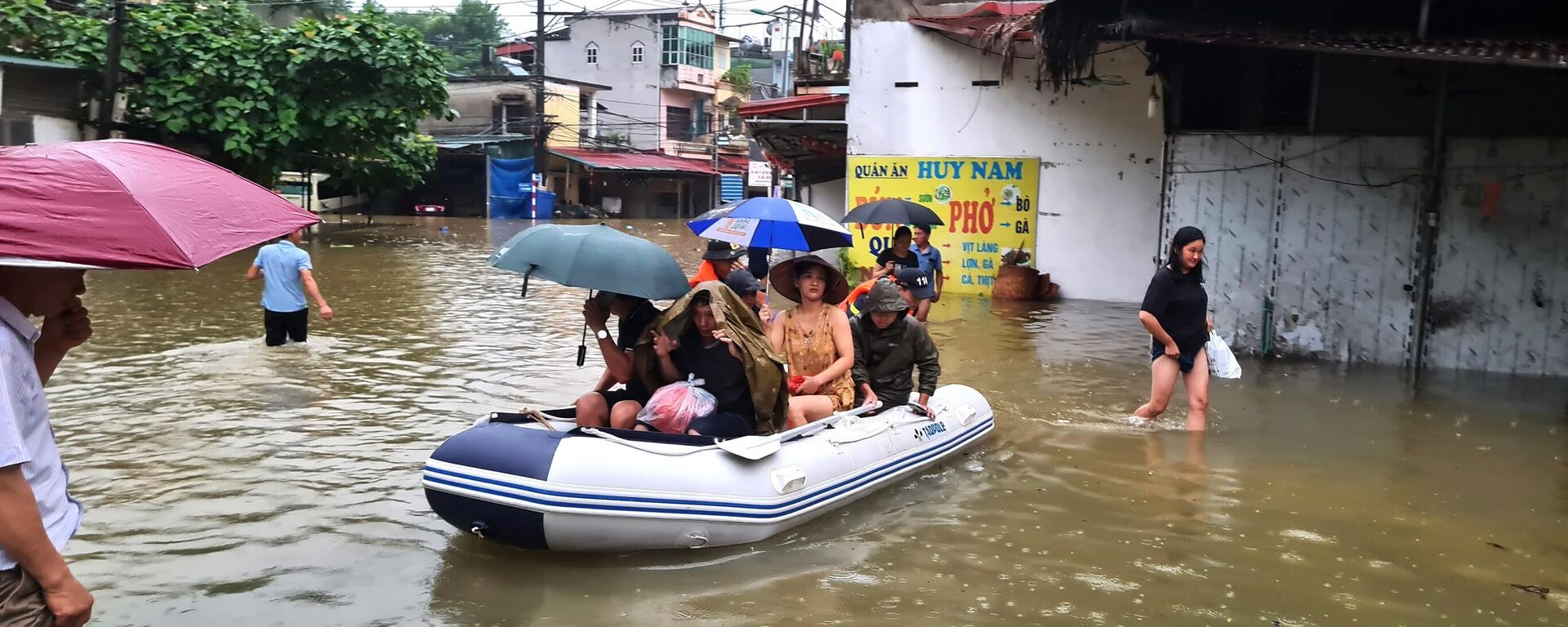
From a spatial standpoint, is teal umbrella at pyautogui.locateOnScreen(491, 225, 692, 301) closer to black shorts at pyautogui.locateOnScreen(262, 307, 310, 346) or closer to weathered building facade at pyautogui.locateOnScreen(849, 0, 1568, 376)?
black shorts at pyautogui.locateOnScreen(262, 307, 310, 346)

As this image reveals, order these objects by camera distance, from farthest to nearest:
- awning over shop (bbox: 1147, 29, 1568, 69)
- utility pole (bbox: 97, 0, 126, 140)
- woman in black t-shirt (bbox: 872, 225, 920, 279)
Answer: utility pole (bbox: 97, 0, 126, 140) < woman in black t-shirt (bbox: 872, 225, 920, 279) < awning over shop (bbox: 1147, 29, 1568, 69)

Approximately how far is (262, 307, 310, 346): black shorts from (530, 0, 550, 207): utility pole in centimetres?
3006

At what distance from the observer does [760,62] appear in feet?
249

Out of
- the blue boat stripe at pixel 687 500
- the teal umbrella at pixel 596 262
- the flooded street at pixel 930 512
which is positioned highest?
the teal umbrella at pixel 596 262

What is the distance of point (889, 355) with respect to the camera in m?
7.20

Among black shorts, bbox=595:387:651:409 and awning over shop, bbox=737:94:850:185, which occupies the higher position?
awning over shop, bbox=737:94:850:185

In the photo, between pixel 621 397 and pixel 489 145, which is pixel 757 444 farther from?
pixel 489 145

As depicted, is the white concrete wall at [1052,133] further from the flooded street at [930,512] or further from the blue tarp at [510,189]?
the blue tarp at [510,189]

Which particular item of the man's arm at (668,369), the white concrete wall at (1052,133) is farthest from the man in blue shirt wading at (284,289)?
the white concrete wall at (1052,133)

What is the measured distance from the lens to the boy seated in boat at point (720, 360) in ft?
18.7

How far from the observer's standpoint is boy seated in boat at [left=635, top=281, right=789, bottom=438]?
18.7 ft

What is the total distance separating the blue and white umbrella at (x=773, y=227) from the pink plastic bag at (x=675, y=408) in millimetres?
2518

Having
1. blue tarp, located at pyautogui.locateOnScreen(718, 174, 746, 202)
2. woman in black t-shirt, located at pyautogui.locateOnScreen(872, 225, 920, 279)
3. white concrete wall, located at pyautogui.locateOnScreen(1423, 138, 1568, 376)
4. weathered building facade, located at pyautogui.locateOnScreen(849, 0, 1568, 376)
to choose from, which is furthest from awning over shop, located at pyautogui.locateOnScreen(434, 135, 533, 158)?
white concrete wall, located at pyautogui.locateOnScreen(1423, 138, 1568, 376)

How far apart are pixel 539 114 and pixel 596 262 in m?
36.7
